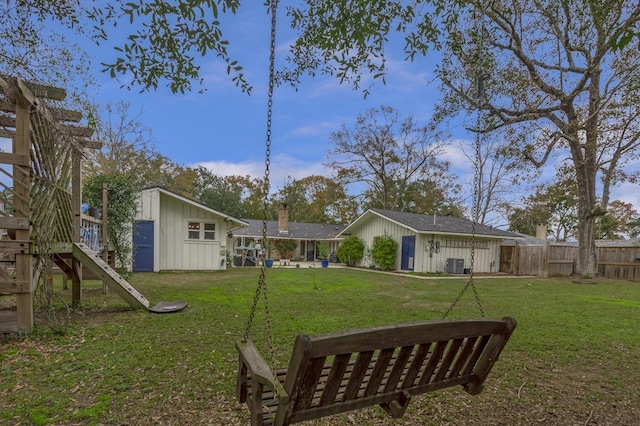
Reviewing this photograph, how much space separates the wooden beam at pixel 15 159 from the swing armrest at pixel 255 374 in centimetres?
403

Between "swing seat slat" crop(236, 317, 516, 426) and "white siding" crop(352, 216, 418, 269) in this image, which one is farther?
"white siding" crop(352, 216, 418, 269)

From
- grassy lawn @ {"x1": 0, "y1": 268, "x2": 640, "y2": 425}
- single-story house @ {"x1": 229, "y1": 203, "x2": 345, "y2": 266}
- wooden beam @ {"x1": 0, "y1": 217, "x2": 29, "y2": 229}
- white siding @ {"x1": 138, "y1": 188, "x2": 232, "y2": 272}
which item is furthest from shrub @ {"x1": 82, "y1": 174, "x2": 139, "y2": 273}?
single-story house @ {"x1": 229, "y1": 203, "x2": 345, "y2": 266}

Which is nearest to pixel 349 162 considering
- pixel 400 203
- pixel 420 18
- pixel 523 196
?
pixel 400 203

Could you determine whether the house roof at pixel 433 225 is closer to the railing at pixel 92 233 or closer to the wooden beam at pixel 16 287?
the railing at pixel 92 233

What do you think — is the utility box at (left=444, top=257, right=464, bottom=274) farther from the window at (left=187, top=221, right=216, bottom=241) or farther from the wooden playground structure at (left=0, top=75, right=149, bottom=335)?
the wooden playground structure at (left=0, top=75, right=149, bottom=335)

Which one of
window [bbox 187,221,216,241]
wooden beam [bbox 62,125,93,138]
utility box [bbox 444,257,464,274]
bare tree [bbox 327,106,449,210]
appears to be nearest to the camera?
wooden beam [bbox 62,125,93,138]

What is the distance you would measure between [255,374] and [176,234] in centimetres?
1358

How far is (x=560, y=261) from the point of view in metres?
16.9

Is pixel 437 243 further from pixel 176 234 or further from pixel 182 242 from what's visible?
pixel 176 234

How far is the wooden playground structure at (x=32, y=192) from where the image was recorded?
4.14m

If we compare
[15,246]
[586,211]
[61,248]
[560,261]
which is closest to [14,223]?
[15,246]

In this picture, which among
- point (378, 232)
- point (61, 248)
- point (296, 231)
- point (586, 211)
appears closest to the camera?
point (61, 248)

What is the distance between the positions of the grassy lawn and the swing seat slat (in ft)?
2.00

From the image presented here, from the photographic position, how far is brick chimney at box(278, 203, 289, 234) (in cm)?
2530
